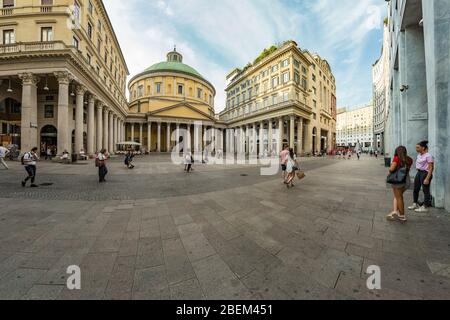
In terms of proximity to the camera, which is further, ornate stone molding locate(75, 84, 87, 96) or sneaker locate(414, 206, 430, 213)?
ornate stone molding locate(75, 84, 87, 96)

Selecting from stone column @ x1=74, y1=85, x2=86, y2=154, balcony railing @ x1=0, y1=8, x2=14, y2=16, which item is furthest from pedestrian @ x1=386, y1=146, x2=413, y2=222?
balcony railing @ x1=0, y1=8, x2=14, y2=16

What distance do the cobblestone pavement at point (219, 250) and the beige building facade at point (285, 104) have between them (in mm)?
36476

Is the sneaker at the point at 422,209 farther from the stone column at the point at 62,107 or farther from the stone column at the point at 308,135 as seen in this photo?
the stone column at the point at 308,135

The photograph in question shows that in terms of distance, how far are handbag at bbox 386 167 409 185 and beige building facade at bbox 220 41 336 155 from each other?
117ft

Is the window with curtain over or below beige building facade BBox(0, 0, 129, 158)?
over

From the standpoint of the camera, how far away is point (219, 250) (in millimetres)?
3131

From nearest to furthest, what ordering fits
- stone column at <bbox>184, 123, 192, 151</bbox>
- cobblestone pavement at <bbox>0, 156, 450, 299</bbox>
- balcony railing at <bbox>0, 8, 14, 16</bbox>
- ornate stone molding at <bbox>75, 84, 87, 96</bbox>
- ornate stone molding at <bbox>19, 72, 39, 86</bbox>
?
cobblestone pavement at <bbox>0, 156, 450, 299</bbox>
ornate stone molding at <bbox>19, 72, 39, 86</bbox>
balcony railing at <bbox>0, 8, 14, 16</bbox>
ornate stone molding at <bbox>75, 84, 87, 96</bbox>
stone column at <bbox>184, 123, 192, 151</bbox>

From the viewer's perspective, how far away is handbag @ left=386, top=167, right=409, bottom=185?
4.22m

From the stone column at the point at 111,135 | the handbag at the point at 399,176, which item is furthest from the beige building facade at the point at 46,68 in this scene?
the handbag at the point at 399,176

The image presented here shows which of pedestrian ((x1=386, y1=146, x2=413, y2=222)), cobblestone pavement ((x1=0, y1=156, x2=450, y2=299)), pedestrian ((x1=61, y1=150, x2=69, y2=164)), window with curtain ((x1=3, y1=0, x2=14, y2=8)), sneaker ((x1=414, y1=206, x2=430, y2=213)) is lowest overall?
cobblestone pavement ((x1=0, y1=156, x2=450, y2=299))

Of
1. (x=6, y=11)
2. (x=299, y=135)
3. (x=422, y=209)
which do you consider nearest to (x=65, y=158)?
(x=6, y=11)

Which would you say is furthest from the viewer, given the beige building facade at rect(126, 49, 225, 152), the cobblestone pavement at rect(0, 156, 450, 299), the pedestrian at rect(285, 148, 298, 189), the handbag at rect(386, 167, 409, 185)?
the beige building facade at rect(126, 49, 225, 152)

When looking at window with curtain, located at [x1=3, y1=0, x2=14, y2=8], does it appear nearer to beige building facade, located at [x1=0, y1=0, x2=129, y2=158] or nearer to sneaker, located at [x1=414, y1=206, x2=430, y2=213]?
beige building facade, located at [x1=0, y1=0, x2=129, y2=158]
